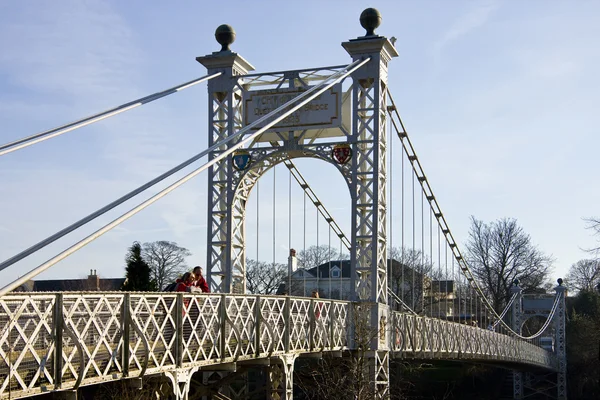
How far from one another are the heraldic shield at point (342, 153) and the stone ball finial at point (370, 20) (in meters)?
2.68

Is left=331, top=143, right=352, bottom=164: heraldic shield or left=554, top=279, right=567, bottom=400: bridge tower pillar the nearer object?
left=331, top=143, right=352, bottom=164: heraldic shield

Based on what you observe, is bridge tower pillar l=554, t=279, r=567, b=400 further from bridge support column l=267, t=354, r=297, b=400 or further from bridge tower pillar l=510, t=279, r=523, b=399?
bridge support column l=267, t=354, r=297, b=400

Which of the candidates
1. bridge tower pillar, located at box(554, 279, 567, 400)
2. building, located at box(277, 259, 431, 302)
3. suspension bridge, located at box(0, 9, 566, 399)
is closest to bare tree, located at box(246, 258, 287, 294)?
building, located at box(277, 259, 431, 302)

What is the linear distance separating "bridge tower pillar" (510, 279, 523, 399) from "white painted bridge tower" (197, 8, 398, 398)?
31215 millimetres

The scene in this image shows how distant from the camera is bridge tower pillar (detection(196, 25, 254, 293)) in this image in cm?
2266

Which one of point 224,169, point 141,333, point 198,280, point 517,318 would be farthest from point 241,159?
point 517,318

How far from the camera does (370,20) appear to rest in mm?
22109

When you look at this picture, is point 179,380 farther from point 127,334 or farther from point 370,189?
point 370,189

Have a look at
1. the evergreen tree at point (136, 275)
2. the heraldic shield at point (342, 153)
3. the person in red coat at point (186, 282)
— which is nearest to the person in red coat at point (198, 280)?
the person in red coat at point (186, 282)

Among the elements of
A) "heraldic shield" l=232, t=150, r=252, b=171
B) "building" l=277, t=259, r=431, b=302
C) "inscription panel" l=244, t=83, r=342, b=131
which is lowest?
"building" l=277, t=259, r=431, b=302

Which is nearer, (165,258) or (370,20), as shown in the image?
(370,20)

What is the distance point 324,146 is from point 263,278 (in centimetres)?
3627

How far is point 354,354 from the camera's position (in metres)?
20.8

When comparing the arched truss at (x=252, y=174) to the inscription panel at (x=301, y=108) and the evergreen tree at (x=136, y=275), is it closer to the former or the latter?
the inscription panel at (x=301, y=108)
